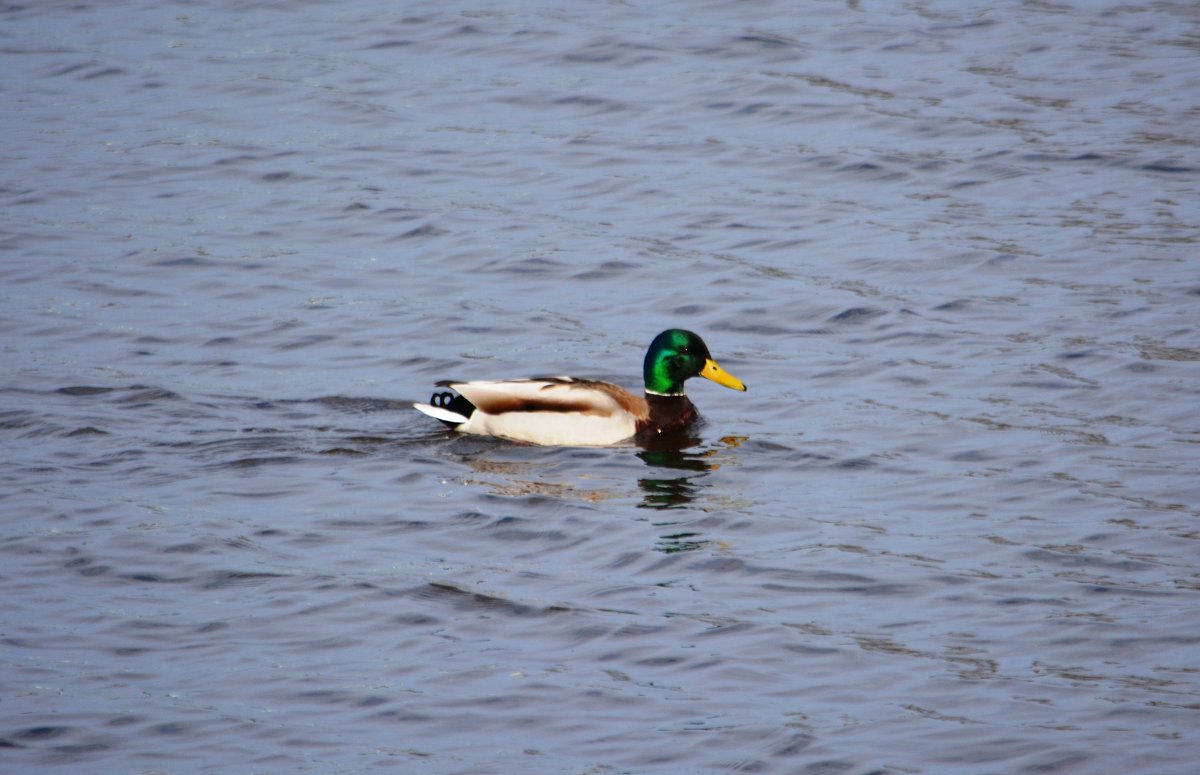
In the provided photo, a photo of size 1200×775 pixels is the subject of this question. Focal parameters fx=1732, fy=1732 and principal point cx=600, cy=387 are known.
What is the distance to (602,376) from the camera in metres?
13.1

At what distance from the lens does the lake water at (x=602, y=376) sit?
7.46 meters

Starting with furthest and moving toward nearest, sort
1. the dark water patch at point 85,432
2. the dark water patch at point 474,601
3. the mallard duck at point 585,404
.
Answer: the mallard duck at point 585,404 < the dark water patch at point 85,432 < the dark water patch at point 474,601

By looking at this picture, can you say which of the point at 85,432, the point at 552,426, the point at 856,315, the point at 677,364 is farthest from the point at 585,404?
the point at 85,432

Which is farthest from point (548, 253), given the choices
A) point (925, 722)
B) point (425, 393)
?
point (925, 722)

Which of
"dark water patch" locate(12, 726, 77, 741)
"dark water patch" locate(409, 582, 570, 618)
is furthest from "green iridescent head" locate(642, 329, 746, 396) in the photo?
"dark water patch" locate(12, 726, 77, 741)

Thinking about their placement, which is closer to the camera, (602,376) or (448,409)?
(448,409)

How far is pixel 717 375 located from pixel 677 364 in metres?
0.30

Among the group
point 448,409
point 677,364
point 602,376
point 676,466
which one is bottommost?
point 676,466

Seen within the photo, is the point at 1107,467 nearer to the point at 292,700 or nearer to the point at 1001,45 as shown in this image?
the point at 292,700

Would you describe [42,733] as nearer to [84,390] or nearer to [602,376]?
[84,390]

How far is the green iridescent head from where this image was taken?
12242 mm

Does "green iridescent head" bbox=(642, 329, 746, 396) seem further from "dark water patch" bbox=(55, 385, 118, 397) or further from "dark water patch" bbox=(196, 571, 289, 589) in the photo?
"dark water patch" bbox=(196, 571, 289, 589)

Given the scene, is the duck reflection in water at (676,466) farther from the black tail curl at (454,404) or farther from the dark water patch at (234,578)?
the dark water patch at (234,578)

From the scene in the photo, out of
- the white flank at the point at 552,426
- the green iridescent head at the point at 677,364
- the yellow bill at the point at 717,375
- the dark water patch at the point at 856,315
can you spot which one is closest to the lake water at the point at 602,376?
the dark water patch at the point at 856,315
